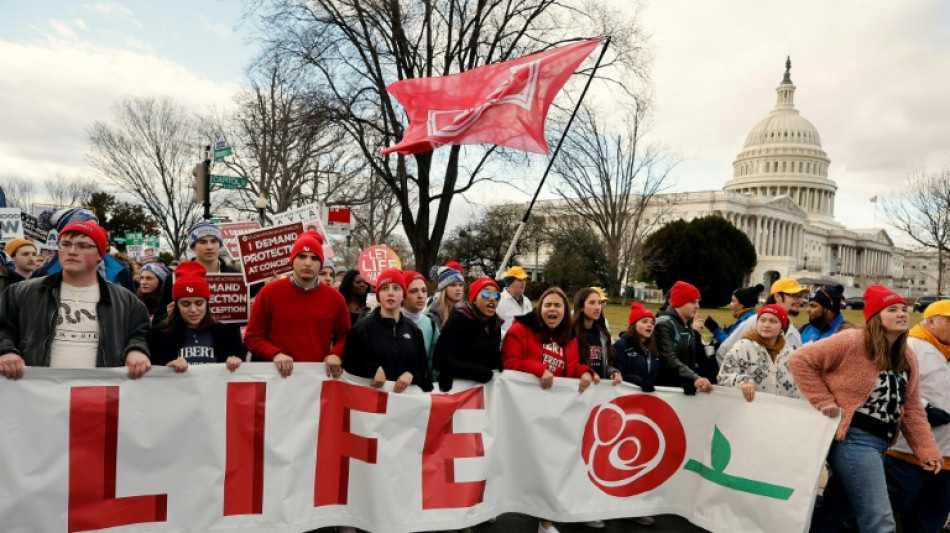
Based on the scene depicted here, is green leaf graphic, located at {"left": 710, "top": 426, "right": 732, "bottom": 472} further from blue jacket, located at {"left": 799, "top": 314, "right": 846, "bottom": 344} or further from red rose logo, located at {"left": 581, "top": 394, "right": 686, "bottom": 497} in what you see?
blue jacket, located at {"left": 799, "top": 314, "right": 846, "bottom": 344}

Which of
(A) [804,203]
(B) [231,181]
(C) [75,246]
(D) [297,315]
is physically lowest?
(D) [297,315]

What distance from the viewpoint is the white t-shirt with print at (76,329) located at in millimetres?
3676

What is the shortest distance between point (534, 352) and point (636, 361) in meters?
1.01

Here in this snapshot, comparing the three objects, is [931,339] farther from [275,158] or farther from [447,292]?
[275,158]

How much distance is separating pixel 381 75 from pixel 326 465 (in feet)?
50.7

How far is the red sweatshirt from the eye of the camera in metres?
4.40

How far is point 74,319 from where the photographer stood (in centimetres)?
372

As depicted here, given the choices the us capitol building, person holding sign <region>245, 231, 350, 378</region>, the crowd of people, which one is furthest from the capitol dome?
person holding sign <region>245, 231, 350, 378</region>

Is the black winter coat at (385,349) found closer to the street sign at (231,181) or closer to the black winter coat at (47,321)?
the black winter coat at (47,321)

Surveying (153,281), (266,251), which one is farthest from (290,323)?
(153,281)

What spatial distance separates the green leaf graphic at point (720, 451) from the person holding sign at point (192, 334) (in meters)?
3.51

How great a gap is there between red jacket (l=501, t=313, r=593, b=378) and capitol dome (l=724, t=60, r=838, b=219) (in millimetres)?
131548

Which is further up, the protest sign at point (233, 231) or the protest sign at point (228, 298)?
the protest sign at point (233, 231)

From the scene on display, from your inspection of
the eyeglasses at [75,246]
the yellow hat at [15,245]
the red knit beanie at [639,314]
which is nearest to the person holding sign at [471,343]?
the red knit beanie at [639,314]
